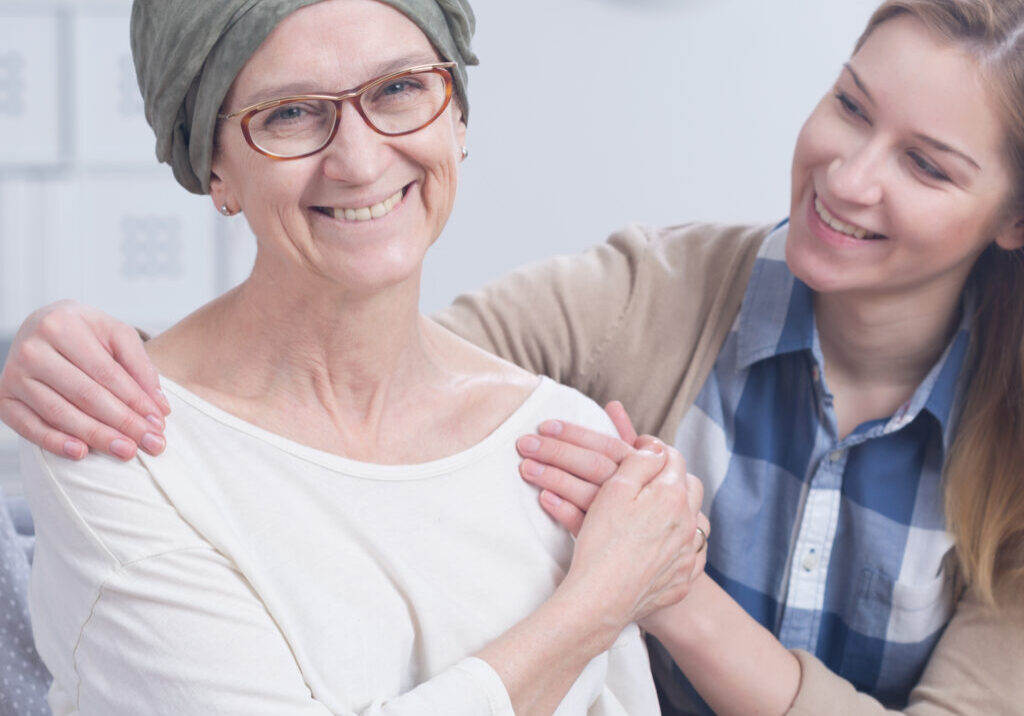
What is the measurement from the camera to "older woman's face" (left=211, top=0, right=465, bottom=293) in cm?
116

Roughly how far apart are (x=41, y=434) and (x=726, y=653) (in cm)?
98

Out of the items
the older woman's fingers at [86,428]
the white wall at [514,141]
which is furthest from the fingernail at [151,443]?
the white wall at [514,141]

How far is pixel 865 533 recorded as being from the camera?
174 centimetres

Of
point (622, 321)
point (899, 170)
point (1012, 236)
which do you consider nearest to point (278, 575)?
point (622, 321)

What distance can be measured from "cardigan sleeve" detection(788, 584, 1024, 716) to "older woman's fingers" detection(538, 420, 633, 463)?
0.47 metres

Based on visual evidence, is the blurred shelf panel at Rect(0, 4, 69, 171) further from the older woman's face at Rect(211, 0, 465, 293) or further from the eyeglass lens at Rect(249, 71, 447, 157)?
the eyeglass lens at Rect(249, 71, 447, 157)

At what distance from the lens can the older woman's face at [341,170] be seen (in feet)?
3.81

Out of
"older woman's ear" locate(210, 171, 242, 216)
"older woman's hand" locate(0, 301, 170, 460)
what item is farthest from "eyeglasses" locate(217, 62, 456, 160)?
"older woman's hand" locate(0, 301, 170, 460)

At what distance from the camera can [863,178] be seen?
1.61m

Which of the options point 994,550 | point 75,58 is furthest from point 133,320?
point 994,550

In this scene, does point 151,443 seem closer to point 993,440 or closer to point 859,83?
point 859,83

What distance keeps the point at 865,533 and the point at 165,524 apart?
1100mm

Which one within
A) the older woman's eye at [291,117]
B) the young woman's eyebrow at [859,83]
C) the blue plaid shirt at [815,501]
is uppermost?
the young woman's eyebrow at [859,83]

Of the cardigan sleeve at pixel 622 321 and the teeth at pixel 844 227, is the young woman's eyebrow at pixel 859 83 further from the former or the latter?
the cardigan sleeve at pixel 622 321
